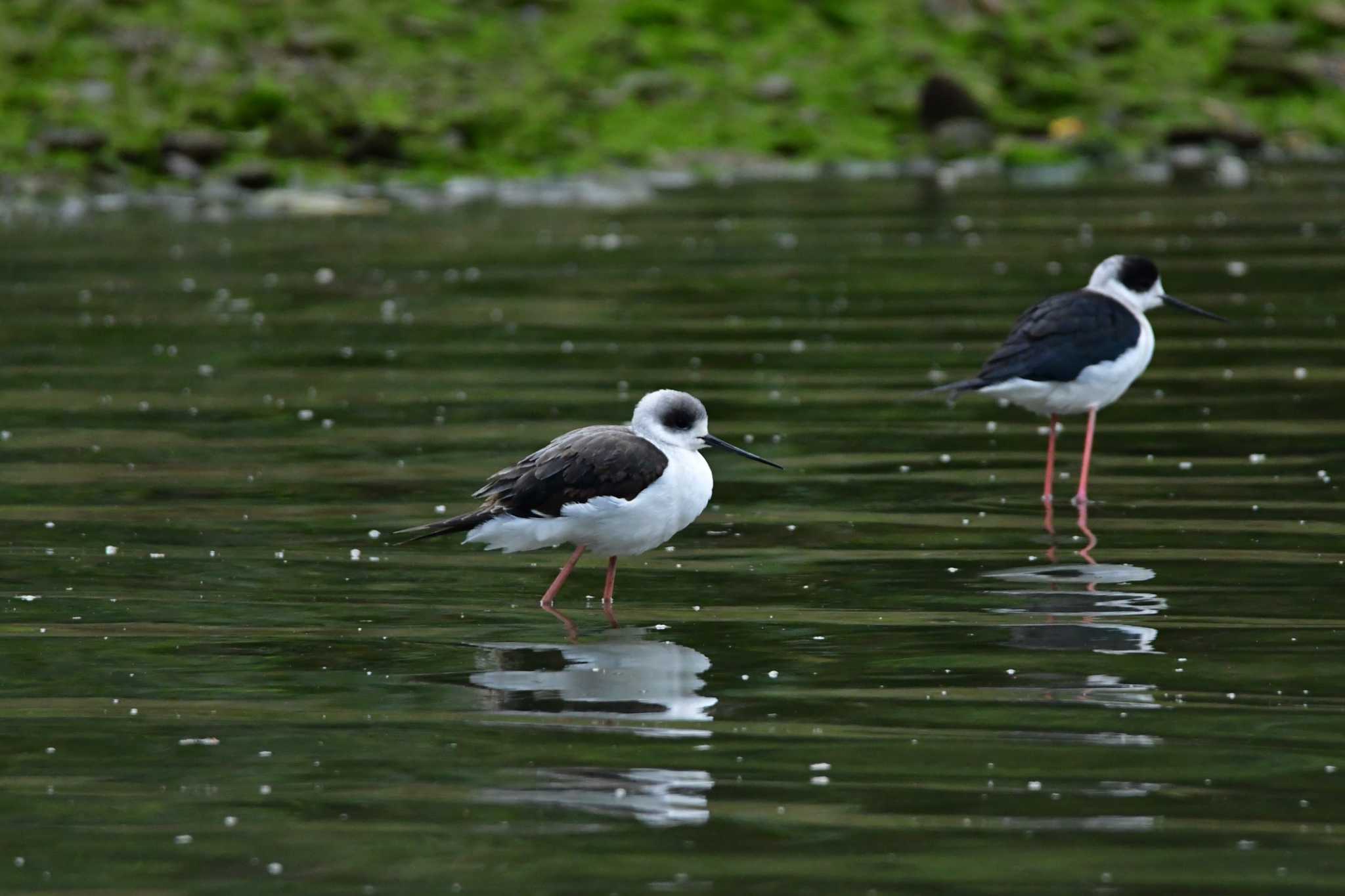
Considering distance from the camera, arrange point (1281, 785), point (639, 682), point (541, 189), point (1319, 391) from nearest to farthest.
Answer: point (1281, 785) < point (639, 682) < point (1319, 391) < point (541, 189)

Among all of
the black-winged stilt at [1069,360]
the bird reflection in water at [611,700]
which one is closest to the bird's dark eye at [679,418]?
the bird reflection in water at [611,700]

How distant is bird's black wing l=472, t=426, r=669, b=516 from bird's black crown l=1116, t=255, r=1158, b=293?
4.95 metres

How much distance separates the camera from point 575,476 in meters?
9.83

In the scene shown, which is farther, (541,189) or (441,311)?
(541,189)

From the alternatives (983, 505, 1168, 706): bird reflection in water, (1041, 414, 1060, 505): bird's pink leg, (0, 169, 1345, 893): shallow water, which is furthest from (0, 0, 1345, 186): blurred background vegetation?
(983, 505, 1168, 706): bird reflection in water

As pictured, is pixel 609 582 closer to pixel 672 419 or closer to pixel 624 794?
pixel 672 419

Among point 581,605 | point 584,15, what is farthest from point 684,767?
point 584,15

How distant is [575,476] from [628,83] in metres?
29.9

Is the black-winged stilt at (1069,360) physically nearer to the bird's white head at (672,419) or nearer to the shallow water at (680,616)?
the shallow water at (680,616)

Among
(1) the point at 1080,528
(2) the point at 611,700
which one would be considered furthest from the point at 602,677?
(1) the point at 1080,528

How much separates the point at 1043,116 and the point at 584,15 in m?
8.72

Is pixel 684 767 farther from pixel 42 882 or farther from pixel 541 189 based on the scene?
pixel 541 189

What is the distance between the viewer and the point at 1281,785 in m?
7.25

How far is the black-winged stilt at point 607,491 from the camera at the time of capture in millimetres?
9750
